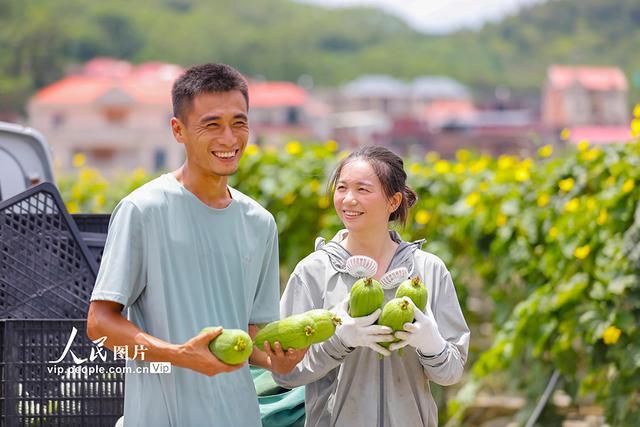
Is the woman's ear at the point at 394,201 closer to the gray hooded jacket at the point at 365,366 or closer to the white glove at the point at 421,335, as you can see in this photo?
the gray hooded jacket at the point at 365,366

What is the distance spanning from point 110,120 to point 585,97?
171 feet

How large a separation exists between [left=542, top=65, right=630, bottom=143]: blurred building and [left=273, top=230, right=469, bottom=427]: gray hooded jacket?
114647mm

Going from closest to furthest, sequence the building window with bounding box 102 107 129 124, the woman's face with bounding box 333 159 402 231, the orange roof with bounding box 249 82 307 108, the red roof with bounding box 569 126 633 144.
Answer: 1. the woman's face with bounding box 333 159 402 231
2. the red roof with bounding box 569 126 633 144
3. the building window with bounding box 102 107 129 124
4. the orange roof with bounding box 249 82 307 108

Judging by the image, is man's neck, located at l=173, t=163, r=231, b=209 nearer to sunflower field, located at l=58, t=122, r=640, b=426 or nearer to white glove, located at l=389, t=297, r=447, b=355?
white glove, located at l=389, t=297, r=447, b=355

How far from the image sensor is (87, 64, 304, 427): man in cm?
341

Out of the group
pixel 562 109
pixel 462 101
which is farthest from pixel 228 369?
pixel 462 101

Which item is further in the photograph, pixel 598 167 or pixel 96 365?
pixel 598 167

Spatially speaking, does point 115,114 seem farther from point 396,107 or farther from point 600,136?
point 600,136

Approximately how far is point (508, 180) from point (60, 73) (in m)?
109

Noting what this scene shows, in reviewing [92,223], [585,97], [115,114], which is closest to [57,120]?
[115,114]

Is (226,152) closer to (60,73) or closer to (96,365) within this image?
(96,365)

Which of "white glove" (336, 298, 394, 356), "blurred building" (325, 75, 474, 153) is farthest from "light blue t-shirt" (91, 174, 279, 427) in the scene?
"blurred building" (325, 75, 474, 153)

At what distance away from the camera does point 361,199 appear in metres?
4.09

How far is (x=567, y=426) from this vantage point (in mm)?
8078
